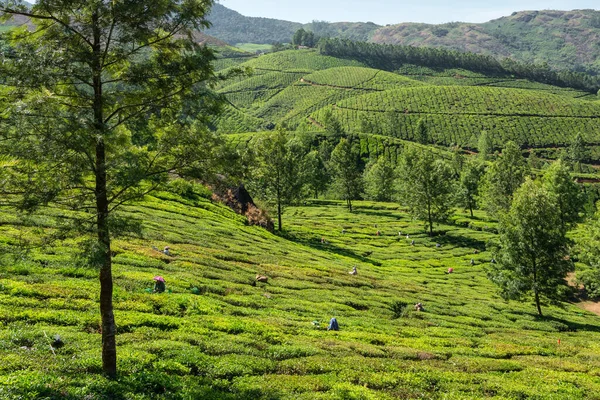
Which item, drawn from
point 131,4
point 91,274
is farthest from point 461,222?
point 131,4

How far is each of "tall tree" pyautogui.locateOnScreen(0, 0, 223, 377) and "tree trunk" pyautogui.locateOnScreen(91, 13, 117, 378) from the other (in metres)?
0.04

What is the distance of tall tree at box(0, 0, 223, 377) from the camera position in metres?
11.9

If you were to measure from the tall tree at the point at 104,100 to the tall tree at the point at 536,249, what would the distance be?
3988 cm

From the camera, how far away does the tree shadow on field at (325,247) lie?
64.5 metres

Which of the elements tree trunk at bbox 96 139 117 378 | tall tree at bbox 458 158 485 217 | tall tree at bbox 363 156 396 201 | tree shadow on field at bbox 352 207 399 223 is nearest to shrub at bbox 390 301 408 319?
tree trunk at bbox 96 139 117 378

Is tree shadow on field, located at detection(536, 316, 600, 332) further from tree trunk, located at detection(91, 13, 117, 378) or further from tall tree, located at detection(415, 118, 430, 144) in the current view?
tall tree, located at detection(415, 118, 430, 144)

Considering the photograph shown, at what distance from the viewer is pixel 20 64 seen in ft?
38.0

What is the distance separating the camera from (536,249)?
42031 millimetres

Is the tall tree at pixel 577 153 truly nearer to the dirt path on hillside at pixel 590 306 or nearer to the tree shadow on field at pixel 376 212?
the tree shadow on field at pixel 376 212

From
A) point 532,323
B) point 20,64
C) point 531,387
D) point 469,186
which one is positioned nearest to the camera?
point 20,64

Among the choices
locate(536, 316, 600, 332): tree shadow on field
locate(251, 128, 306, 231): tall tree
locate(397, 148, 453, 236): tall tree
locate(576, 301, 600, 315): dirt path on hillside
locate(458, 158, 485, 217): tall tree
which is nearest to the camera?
locate(536, 316, 600, 332): tree shadow on field

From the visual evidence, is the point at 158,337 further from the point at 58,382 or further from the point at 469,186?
the point at 469,186

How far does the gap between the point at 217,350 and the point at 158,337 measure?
3067mm

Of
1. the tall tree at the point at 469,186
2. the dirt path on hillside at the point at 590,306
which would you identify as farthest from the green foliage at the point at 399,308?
the tall tree at the point at 469,186
